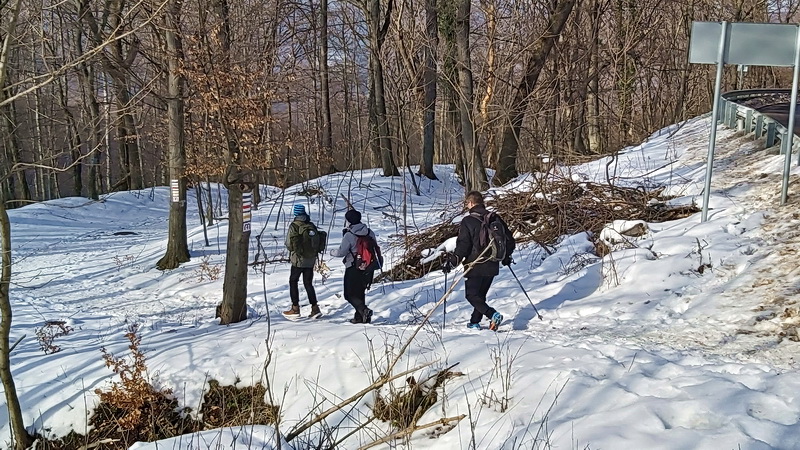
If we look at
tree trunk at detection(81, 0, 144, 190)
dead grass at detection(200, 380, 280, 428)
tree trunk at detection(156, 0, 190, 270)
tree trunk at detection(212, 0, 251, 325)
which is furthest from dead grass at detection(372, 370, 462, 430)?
tree trunk at detection(156, 0, 190, 270)

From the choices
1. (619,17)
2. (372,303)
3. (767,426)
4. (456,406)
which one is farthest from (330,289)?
(619,17)

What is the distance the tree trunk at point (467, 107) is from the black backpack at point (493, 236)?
589cm

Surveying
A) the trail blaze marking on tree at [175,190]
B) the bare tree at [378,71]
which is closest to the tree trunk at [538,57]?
the bare tree at [378,71]

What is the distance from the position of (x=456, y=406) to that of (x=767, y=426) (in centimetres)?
207

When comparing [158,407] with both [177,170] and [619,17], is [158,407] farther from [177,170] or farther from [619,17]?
[619,17]

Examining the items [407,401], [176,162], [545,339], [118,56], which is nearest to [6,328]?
[407,401]

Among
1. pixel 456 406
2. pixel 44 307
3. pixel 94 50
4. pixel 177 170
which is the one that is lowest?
pixel 44 307

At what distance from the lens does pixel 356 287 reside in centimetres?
803

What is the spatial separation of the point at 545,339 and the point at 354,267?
9.50ft

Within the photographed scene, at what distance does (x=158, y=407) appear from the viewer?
5.86 m

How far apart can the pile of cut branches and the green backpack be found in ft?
7.89

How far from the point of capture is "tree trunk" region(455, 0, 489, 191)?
43.5 feet

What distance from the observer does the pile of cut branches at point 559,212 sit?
991cm

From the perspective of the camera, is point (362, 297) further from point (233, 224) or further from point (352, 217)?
point (233, 224)
